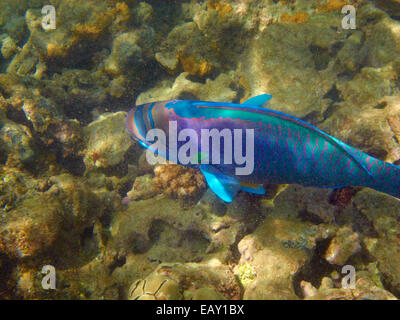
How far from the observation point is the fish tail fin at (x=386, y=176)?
1938mm

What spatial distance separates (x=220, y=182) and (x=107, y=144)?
8.85 feet

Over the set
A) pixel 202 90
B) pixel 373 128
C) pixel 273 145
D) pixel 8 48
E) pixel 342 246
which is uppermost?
pixel 8 48

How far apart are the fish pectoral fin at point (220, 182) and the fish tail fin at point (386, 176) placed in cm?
117

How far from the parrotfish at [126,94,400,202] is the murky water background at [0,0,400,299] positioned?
0.80 m

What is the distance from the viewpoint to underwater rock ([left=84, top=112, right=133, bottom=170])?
157 inches

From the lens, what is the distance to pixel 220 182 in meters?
2.07

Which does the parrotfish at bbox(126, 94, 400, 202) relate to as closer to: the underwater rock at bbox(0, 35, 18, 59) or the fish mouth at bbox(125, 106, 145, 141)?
the fish mouth at bbox(125, 106, 145, 141)

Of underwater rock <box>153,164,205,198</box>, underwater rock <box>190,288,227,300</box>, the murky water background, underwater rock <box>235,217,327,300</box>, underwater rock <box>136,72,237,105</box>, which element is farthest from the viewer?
underwater rock <box>136,72,237,105</box>

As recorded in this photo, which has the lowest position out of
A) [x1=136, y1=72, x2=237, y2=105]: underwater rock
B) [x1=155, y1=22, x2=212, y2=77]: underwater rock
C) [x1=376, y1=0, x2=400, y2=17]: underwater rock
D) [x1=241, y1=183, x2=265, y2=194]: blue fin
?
[x1=241, y1=183, x2=265, y2=194]: blue fin

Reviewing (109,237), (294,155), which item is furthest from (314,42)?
(109,237)

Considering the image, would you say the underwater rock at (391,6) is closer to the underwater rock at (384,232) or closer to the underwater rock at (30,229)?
the underwater rock at (384,232)

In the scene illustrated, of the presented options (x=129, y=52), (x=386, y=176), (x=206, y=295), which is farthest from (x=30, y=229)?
(x=386, y=176)

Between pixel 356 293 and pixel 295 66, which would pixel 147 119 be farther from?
pixel 295 66

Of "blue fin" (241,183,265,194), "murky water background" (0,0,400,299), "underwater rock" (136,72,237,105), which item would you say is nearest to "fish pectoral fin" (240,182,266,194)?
"blue fin" (241,183,265,194)
